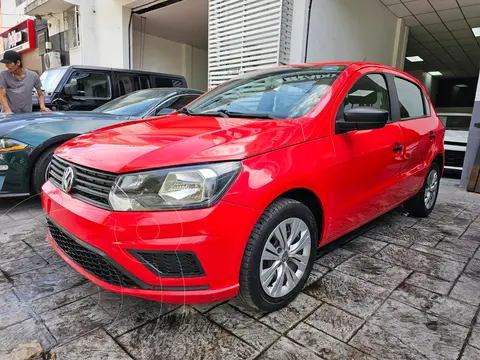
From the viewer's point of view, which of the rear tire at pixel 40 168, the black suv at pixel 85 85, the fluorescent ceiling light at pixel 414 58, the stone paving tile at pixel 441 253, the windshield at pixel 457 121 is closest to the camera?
the stone paving tile at pixel 441 253

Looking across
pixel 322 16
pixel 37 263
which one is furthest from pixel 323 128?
pixel 322 16

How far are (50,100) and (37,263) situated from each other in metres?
4.32

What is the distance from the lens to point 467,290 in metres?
2.31

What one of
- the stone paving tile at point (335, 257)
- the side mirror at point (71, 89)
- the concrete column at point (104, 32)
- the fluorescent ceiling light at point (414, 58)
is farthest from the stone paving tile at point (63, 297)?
the fluorescent ceiling light at point (414, 58)

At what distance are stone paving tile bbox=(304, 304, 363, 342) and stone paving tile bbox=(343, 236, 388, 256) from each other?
991mm

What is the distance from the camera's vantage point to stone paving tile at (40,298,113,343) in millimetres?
1767

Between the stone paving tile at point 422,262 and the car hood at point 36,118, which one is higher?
the car hood at point 36,118

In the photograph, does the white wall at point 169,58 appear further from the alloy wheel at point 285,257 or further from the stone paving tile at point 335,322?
the stone paving tile at point 335,322

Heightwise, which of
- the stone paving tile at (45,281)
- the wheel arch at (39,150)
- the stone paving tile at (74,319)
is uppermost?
the wheel arch at (39,150)

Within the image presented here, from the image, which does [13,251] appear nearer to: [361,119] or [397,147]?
[361,119]

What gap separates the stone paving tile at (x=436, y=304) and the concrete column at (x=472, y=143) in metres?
4.65

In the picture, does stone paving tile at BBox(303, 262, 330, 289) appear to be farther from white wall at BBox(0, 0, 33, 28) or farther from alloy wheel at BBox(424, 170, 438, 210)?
white wall at BBox(0, 0, 33, 28)

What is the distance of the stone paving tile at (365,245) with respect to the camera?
2.90 meters

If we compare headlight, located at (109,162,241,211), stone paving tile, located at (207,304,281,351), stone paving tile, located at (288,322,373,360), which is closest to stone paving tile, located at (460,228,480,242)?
stone paving tile, located at (288,322,373,360)
